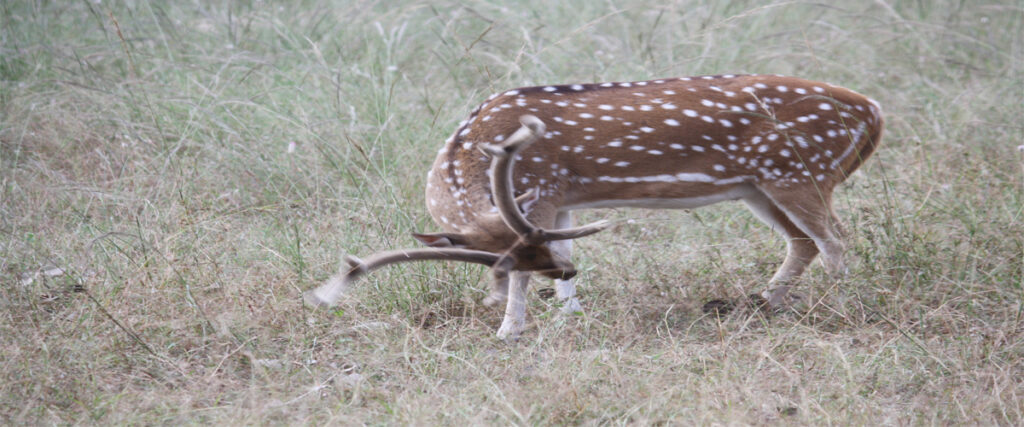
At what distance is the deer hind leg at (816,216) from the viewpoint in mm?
4480

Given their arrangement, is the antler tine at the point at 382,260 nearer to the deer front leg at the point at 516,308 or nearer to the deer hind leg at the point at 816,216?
the deer front leg at the point at 516,308

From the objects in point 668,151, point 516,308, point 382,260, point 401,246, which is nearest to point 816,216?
point 668,151

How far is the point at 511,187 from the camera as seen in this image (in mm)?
3498

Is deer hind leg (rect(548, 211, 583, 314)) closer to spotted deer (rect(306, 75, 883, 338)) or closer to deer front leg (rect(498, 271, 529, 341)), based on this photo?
spotted deer (rect(306, 75, 883, 338))

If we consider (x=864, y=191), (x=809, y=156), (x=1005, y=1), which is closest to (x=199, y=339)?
(x=809, y=156)

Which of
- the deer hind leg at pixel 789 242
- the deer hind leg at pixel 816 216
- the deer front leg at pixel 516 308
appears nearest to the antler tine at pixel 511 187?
the deer front leg at pixel 516 308

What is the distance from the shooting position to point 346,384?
3.67 m

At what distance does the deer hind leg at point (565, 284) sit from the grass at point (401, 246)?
3.8 inches

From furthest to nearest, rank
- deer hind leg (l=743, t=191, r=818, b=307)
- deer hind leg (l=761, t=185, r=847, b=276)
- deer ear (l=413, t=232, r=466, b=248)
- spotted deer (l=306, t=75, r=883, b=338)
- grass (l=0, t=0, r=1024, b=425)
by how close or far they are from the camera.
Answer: deer hind leg (l=743, t=191, r=818, b=307), deer hind leg (l=761, t=185, r=847, b=276), spotted deer (l=306, t=75, r=883, b=338), deer ear (l=413, t=232, r=466, b=248), grass (l=0, t=0, r=1024, b=425)

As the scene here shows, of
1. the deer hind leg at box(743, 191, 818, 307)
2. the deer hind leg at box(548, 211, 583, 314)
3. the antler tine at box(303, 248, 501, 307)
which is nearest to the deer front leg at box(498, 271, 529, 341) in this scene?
the deer hind leg at box(548, 211, 583, 314)

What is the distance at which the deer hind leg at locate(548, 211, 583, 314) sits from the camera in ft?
14.1

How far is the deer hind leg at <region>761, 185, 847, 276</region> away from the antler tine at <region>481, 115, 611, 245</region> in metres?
1.29

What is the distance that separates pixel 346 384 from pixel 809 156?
226 centimetres

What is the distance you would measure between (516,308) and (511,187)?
90 cm
